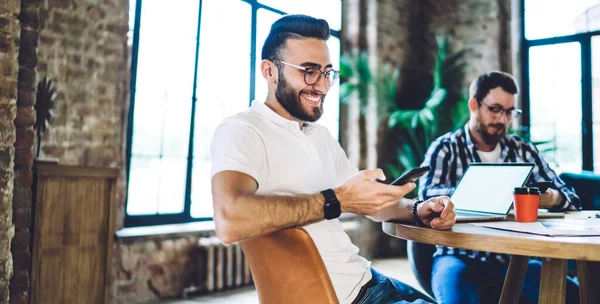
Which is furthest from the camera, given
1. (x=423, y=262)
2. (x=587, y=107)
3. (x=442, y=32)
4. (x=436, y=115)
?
(x=442, y=32)

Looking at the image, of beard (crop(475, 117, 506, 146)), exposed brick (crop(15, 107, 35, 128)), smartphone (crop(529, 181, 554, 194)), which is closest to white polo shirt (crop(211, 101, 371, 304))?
smartphone (crop(529, 181, 554, 194))

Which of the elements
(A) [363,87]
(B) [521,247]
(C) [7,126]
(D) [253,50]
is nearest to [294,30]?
(B) [521,247]

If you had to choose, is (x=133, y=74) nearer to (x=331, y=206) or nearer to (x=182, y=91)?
(x=182, y=91)

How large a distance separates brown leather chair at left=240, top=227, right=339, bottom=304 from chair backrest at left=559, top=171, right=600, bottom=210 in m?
2.52

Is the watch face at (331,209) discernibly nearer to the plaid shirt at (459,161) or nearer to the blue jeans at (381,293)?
the blue jeans at (381,293)

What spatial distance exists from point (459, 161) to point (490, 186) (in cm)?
56

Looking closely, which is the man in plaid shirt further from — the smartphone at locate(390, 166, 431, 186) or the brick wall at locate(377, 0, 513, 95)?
the brick wall at locate(377, 0, 513, 95)

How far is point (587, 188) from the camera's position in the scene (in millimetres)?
3084

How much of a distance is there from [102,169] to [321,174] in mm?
1653

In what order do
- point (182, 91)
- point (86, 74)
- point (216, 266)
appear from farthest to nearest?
point (182, 91)
point (216, 266)
point (86, 74)

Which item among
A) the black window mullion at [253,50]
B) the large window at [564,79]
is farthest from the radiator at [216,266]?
the large window at [564,79]

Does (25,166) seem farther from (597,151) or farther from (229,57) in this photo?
(597,151)

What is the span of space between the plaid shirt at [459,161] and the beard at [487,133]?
0.18ft

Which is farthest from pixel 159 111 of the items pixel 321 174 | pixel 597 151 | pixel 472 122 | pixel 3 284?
pixel 597 151
